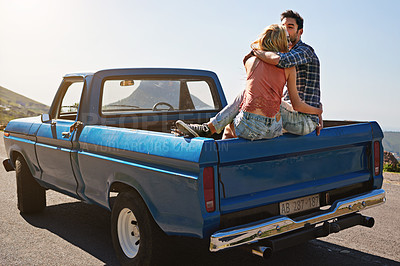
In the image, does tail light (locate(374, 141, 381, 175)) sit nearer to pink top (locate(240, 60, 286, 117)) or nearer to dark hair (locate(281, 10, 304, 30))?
pink top (locate(240, 60, 286, 117))

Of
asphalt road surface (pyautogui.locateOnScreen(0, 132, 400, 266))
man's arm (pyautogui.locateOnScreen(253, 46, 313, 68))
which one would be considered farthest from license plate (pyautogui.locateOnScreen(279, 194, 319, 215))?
man's arm (pyautogui.locateOnScreen(253, 46, 313, 68))

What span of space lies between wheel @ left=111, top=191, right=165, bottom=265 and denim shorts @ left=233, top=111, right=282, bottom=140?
1.01 meters

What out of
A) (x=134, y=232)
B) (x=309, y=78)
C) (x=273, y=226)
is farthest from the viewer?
(x=309, y=78)

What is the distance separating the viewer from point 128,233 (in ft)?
13.1

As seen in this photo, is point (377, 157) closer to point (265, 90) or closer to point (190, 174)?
point (265, 90)

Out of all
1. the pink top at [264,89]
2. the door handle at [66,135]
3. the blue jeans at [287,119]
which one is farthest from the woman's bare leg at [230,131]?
the door handle at [66,135]

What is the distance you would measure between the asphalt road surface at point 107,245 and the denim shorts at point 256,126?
1.07 m

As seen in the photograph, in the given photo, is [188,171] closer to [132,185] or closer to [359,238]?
[132,185]

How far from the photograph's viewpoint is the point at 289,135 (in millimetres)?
3635

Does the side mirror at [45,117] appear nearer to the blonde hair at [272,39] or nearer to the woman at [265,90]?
the woman at [265,90]

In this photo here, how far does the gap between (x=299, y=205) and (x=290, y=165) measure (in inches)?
14.3

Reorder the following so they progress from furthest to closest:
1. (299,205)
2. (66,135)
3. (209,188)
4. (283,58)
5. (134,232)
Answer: (66,135), (134,232), (299,205), (283,58), (209,188)

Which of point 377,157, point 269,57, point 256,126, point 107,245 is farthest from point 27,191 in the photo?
point 377,157

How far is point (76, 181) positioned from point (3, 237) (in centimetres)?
120
